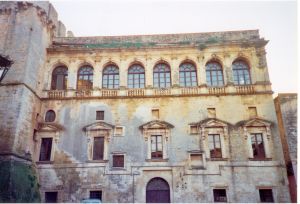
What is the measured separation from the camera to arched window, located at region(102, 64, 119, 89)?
20.1 meters

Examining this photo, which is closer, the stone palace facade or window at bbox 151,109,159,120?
the stone palace facade

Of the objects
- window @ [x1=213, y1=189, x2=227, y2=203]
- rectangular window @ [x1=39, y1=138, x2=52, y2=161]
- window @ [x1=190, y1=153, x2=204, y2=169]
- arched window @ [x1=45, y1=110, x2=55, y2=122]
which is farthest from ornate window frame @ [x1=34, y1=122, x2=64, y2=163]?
window @ [x1=213, y1=189, x2=227, y2=203]

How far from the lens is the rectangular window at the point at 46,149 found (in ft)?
59.3

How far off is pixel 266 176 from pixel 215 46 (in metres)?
9.81

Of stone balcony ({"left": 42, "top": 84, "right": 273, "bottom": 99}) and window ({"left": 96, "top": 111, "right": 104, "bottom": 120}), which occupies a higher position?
stone balcony ({"left": 42, "top": 84, "right": 273, "bottom": 99})

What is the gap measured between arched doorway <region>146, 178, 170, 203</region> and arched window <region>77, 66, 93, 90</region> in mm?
8315

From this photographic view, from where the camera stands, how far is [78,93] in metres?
19.5

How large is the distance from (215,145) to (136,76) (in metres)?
7.64

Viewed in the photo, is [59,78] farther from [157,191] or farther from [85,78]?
[157,191]

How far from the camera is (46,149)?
18266 millimetres

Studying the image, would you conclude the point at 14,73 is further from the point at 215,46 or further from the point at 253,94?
the point at 253,94

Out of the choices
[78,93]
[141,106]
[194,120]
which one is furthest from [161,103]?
[78,93]

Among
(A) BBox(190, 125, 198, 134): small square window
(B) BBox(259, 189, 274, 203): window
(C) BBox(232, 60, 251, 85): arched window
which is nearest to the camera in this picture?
(B) BBox(259, 189, 274, 203): window

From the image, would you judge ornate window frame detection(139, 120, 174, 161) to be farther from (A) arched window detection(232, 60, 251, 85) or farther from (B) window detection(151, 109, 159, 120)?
(A) arched window detection(232, 60, 251, 85)
